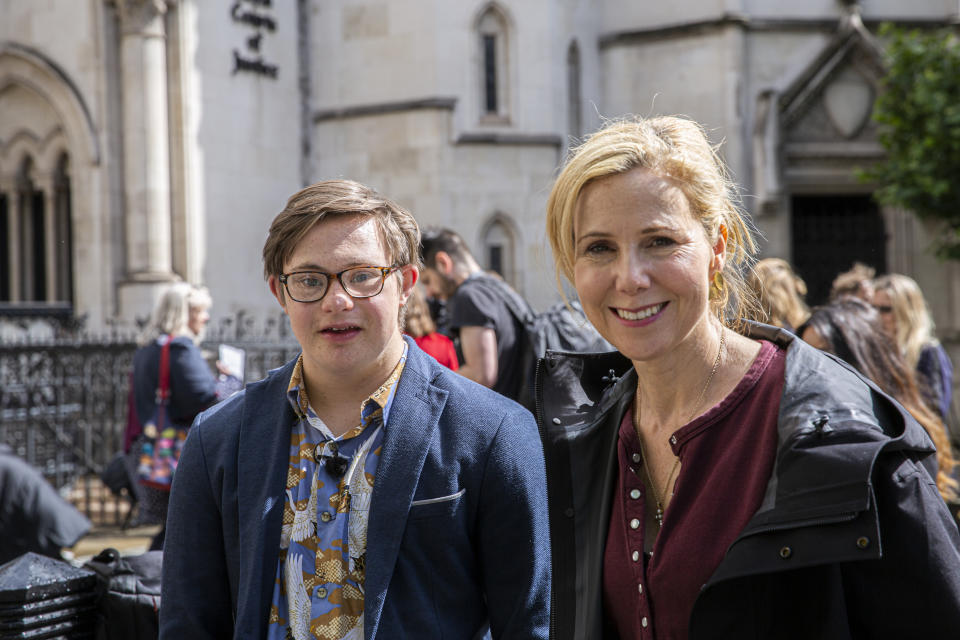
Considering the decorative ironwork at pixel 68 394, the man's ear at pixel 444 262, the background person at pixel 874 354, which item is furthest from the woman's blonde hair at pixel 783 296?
the decorative ironwork at pixel 68 394

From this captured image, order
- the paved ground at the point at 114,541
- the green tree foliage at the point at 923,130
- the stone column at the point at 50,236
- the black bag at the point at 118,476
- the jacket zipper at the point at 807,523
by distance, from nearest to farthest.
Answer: the jacket zipper at the point at 807,523 < the black bag at the point at 118,476 < the paved ground at the point at 114,541 < the green tree foliage at the point at 923,130 < the stone column at the point at 50,236

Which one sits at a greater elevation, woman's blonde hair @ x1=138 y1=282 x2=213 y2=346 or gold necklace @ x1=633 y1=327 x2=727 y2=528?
woman's blonde hair @ x1=138 y1=282 x2=213 y2=346

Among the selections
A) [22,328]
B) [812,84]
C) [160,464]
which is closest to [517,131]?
[812,84]

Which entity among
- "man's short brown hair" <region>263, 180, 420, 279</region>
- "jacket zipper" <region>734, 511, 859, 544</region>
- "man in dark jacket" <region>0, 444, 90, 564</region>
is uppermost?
"man's short brown hair" <region>263, 180, 420, 279</region>

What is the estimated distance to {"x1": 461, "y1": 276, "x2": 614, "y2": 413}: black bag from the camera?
4.86m

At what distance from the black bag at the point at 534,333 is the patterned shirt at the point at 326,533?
2.69 meters

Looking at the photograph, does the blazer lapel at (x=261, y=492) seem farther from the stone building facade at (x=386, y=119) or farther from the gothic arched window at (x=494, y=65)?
the gothic arched window at (x=494, y=65)

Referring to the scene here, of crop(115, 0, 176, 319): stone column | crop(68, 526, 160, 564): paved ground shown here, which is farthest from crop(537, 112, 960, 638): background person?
crop(115, 0, 176, 319): stone column

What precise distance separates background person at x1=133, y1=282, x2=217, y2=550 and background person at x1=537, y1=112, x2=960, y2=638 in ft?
11.5

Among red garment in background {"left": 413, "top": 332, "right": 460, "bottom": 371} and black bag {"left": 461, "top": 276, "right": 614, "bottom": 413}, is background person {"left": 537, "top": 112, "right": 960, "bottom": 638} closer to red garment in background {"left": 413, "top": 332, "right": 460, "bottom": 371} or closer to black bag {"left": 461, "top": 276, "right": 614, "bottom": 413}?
black bag {"left": 461, "top": 276, "right": 614, "bottom": 413}

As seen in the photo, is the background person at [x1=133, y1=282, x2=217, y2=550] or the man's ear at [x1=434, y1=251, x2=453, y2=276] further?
the man's ear at [x1=434, y1=251, x2=453, y2=276]

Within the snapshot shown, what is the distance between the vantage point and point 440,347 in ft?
17.7

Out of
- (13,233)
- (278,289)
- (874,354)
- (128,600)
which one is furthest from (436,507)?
(13,233)

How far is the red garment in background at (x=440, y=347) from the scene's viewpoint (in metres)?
5.34
